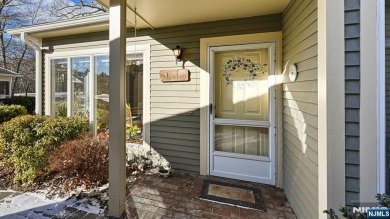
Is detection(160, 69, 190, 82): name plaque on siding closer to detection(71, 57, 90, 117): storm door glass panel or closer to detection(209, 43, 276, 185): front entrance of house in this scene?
detection(209, 43, 276, 185): front entrance of house

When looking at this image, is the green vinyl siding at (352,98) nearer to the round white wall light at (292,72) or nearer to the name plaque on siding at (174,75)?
the round white wall light at (292,72)

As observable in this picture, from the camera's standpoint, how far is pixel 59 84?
505cm

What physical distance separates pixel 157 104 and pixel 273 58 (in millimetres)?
2186

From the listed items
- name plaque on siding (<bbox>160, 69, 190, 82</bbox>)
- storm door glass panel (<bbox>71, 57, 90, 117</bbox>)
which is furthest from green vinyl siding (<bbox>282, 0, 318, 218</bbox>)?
storm door glass panel (<bbox>71, 57, 90, 117</bbox>)

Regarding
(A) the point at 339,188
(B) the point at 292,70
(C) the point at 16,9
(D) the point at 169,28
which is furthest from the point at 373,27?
(C) the point at 16,9

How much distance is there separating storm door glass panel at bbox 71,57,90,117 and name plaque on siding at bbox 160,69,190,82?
77.9 inches

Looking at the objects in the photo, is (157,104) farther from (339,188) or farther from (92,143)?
(339,188)

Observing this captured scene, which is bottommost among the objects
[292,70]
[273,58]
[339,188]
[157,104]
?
[339,188]

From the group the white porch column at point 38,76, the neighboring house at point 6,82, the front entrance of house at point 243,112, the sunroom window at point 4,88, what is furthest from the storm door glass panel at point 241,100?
the sunroom window at point 4,88

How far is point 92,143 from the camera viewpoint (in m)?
3.32

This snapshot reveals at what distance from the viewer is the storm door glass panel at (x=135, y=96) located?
4.18 m

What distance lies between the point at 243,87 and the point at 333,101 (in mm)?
1890

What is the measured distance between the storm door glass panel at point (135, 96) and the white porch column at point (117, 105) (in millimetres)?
1792

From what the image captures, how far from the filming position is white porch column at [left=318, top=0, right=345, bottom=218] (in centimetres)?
160
